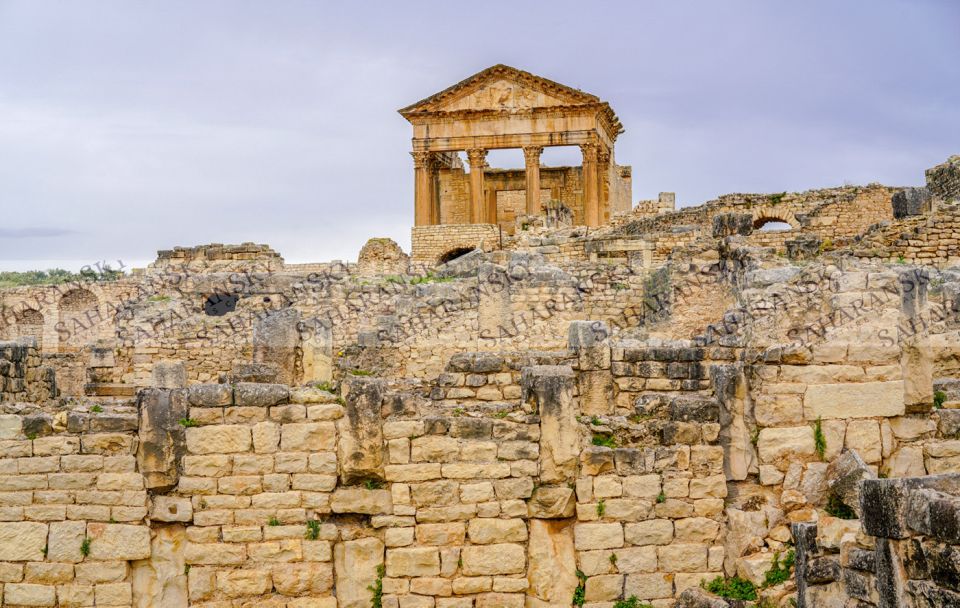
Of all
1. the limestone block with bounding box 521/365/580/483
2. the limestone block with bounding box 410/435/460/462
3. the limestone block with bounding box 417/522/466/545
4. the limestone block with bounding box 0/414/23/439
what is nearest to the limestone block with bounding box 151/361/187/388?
the limestone block with bounding box 0/414/23/439

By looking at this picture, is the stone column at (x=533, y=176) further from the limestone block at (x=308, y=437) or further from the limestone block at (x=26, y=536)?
the limestone block at (x=26, y=536)

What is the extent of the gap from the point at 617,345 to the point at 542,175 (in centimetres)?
3481

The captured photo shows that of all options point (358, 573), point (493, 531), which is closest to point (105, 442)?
point (358, 573)

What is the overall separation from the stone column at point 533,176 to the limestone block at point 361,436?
31196 mm

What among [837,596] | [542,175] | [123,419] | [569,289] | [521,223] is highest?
[542,175]

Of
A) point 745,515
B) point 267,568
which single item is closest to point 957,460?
point 745,515

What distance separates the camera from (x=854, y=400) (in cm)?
670

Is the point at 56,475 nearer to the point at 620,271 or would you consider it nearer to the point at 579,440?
the point at 579,440

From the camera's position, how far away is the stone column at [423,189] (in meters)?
38.6

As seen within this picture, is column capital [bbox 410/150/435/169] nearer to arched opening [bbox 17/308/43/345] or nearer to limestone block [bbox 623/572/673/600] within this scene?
arched opening [bbox 17/308/43/345]

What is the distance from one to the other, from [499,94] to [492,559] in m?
33.5

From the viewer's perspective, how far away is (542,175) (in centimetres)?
4250

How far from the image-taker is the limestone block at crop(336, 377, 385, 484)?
652 centimetres

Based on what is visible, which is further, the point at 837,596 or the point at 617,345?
the point at 617,345
